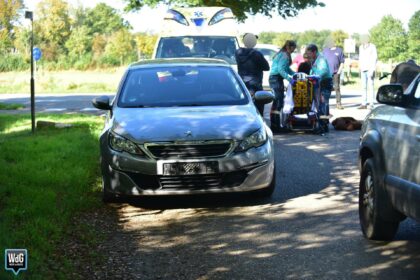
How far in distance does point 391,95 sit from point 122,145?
123 inches

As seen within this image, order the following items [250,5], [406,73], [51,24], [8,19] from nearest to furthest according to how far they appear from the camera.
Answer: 1. [406,73]
2. [250,5]
3. [8,19]
4. [51,24]

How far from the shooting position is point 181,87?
912 centimetres

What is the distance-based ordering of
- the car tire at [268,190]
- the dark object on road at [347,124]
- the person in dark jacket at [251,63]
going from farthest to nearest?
the dark object on road at [347,124], the person in dark jacket at [251,63], the car tire at [268,190]

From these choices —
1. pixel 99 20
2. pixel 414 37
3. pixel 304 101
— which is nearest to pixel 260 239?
pixel 304 101

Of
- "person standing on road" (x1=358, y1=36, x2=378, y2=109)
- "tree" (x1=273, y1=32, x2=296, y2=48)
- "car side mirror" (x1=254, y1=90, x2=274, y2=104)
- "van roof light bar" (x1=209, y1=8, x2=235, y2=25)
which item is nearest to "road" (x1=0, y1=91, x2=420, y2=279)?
"car side mirror" (x1=254, y1=90, x2=274, y2=104)

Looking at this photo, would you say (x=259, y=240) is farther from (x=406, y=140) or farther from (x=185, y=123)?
(x=185, y=123)

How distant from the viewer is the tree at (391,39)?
5434cm

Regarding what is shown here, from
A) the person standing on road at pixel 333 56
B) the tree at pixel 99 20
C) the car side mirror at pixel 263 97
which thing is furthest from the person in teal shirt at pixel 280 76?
the tree at pixel 99 20

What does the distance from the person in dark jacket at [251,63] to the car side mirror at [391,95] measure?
8.14m

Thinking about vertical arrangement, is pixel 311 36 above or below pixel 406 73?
below

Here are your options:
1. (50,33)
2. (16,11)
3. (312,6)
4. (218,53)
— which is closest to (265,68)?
(218,53)

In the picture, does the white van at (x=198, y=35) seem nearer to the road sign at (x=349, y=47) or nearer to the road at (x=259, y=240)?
the road at (x=259, y=240)

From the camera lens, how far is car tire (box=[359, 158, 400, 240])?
596cm

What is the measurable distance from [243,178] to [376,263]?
94.0 inches
